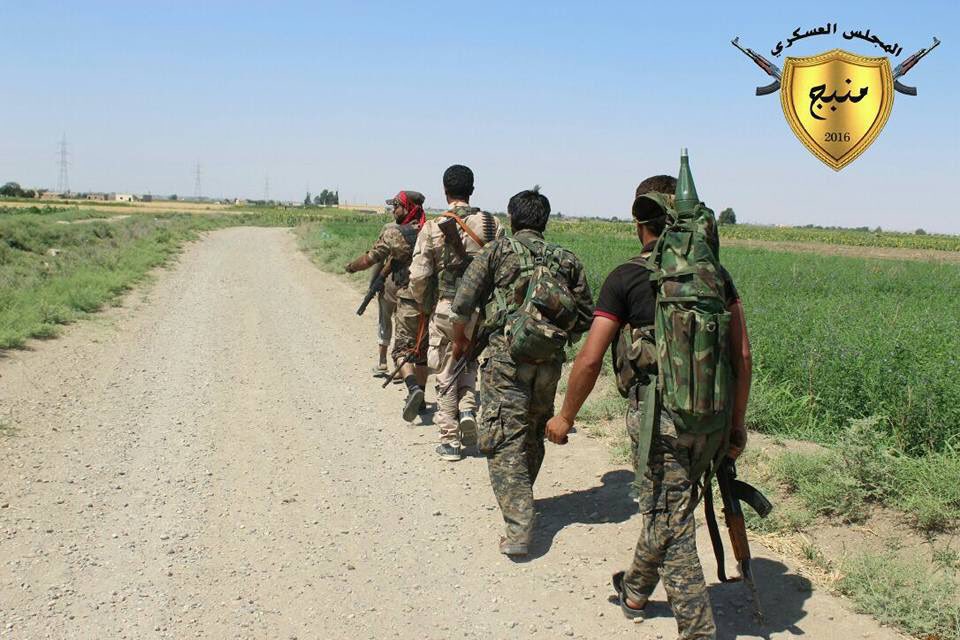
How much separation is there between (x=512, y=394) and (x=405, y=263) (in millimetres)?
3308

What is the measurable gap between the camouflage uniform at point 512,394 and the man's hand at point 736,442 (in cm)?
117

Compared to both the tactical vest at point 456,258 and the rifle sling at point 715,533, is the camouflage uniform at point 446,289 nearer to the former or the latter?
the tactical vest at point 456,258

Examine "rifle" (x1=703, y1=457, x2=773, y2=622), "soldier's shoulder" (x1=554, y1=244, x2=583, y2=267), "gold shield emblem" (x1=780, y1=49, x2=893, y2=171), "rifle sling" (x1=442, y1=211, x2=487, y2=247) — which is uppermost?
"gold shield emblem" (x1=780, y1=49, x2=893, y2=171)

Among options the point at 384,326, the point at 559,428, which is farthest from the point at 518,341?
the point at 384,326

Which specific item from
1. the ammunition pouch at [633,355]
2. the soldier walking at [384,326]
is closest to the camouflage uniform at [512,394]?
the ammunition pouch at [633,355]

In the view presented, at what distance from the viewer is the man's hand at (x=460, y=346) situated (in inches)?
205

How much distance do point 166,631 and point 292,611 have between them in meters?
0.55

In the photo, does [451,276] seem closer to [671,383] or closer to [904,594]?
[671,383]

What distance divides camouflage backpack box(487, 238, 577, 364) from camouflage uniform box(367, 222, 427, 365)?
2.51 m

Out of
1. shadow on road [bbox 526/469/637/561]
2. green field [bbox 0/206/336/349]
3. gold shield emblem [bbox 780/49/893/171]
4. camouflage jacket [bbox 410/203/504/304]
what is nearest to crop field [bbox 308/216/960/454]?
shadow on road [bbox 526/469/637/561]

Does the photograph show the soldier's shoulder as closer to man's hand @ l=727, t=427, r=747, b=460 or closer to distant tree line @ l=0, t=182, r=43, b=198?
man's hand @ l=727, t=427, r=747, b=460

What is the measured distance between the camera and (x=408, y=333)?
7094mm

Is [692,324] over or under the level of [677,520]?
over

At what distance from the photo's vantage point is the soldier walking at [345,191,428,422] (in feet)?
23.0
